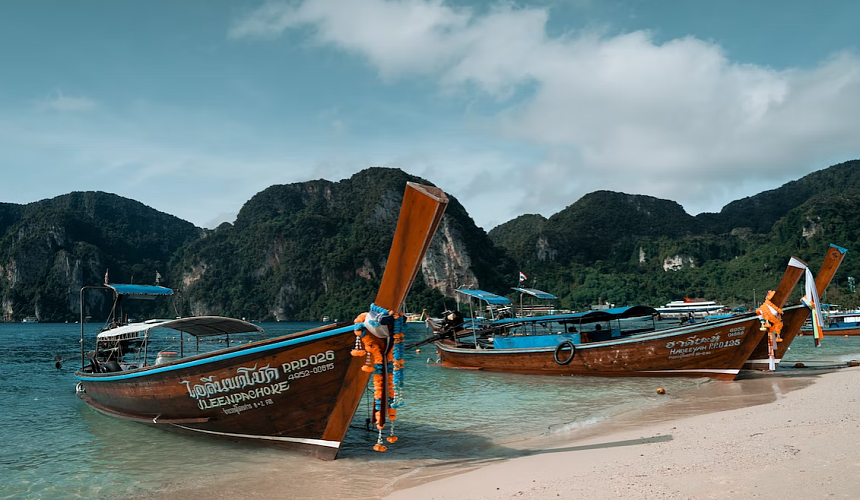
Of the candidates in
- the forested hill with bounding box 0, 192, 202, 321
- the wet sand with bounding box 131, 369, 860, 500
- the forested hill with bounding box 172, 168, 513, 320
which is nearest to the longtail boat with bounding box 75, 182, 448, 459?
the wet sand with bounding box 131, 369, 860, 500

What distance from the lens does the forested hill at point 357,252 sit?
332ft

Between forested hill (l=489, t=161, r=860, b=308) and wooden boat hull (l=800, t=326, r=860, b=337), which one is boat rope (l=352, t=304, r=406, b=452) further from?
forested hill (l=489, t=161, r=860, b=308)

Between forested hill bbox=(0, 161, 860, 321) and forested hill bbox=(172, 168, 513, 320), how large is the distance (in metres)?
0.33

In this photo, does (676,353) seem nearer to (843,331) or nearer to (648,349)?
(648,349)

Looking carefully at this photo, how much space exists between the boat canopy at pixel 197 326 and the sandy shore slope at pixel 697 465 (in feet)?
19.3

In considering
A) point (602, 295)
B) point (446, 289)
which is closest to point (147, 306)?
point (446, 289)

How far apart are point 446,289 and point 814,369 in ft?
327

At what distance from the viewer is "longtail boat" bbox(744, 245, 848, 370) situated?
47.1 ft

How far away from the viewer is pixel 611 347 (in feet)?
48.3

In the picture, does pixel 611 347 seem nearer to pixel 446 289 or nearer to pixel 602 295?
pixel 602 295

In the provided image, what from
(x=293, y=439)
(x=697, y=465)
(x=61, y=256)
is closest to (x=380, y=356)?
(x=293, y=439)

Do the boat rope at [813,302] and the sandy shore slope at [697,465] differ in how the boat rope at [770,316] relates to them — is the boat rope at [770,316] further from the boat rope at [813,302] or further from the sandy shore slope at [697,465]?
the sandy shore slope at [697,465]

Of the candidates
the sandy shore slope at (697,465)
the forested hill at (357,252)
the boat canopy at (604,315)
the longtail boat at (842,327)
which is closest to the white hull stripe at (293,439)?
the sandy shore slope at (697,465)

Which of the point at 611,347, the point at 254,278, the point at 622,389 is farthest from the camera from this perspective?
the point at 254,278
